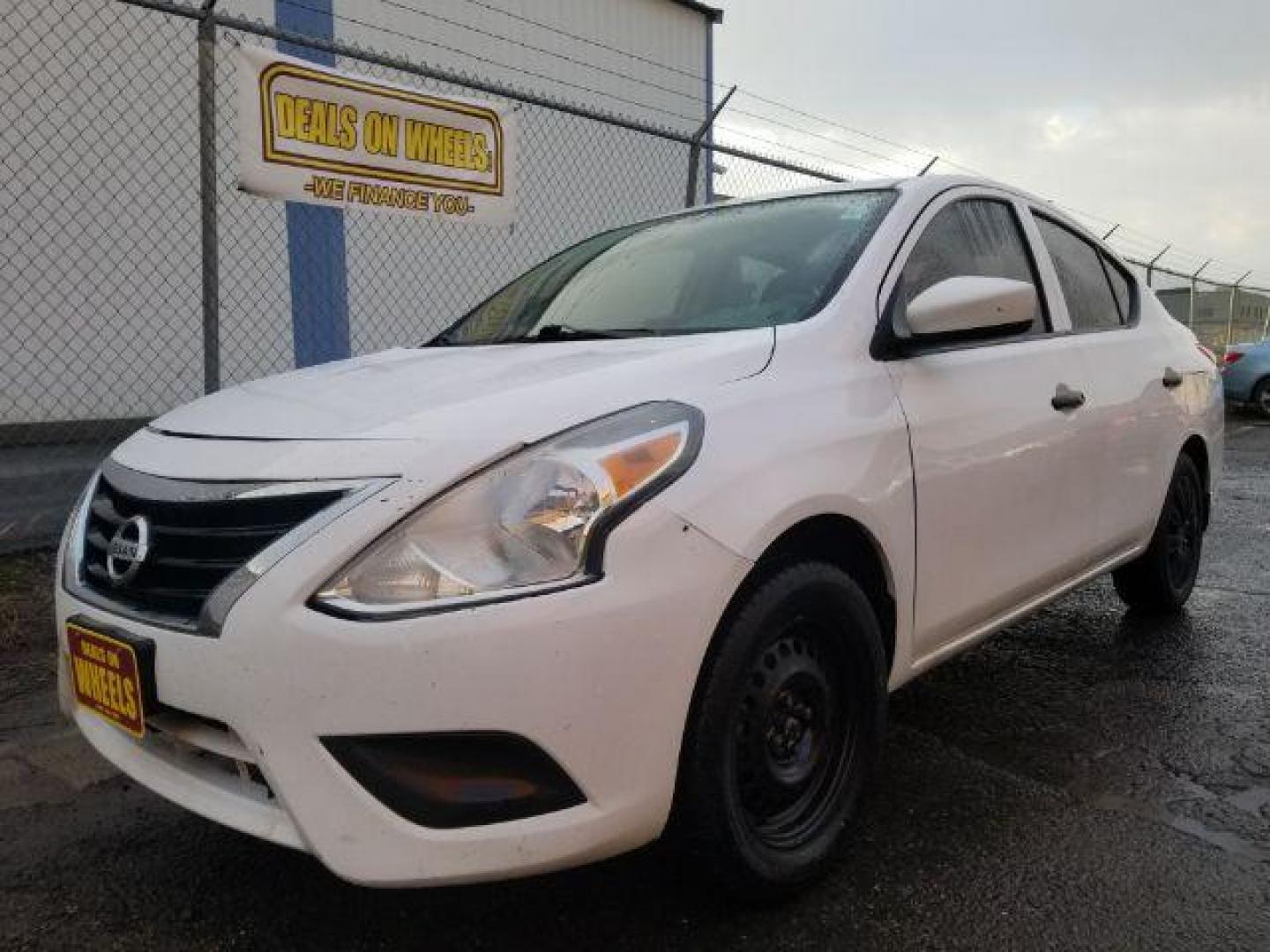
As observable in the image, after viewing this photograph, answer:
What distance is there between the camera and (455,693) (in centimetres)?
161

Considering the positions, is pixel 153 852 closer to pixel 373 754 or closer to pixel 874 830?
pixel 373 754

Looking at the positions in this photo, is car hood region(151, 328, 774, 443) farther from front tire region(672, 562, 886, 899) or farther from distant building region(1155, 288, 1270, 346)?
distant building region(1155, 288, 1270, 346)

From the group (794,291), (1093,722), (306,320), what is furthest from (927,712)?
(306,320)

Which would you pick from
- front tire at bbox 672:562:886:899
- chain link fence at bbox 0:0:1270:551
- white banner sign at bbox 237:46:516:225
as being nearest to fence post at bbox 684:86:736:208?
chain link fence at bbox 0:0:1270:551

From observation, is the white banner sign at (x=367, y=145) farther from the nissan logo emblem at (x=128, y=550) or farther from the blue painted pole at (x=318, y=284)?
the nissan logo emblem at (x=128, y=550)

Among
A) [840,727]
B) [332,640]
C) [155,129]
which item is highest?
[155,129]

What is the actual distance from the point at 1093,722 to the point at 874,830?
3.52ft

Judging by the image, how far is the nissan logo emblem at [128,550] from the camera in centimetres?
188

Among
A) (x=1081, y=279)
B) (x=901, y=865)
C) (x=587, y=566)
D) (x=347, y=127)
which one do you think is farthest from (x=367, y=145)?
(x=901, y=865)

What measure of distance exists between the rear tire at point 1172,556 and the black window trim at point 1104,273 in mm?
602

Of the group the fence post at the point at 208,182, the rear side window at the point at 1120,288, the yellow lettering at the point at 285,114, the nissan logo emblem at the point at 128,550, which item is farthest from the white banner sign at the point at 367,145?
the rear side window at the point at 1120,288

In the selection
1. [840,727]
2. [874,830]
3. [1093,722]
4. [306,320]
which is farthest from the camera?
[306,320]

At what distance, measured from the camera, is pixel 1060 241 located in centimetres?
356

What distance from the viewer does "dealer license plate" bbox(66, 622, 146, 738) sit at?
5.98ft
